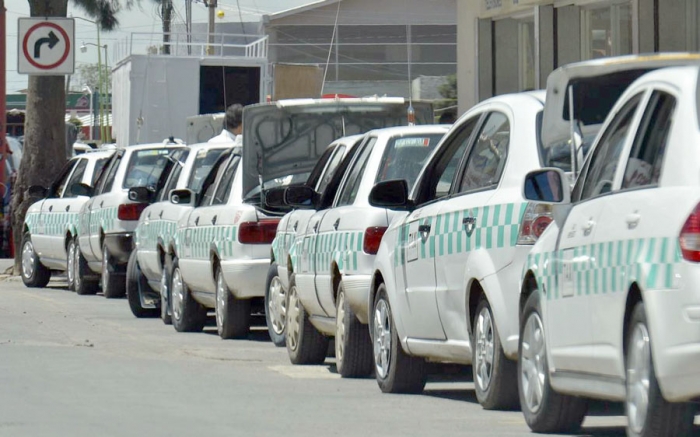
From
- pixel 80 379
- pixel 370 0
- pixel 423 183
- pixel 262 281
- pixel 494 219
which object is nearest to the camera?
pixel 494 219

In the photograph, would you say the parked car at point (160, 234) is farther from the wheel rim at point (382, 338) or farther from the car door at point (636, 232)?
the car door at point (636, 232)

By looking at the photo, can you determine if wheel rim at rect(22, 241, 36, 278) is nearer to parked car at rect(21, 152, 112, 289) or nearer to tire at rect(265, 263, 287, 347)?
parked car at rect(21, 152, 112, 289)

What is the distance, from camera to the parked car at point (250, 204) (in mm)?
13508

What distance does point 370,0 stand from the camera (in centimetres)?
5956

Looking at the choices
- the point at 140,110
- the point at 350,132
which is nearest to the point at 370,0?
the point at 140,110

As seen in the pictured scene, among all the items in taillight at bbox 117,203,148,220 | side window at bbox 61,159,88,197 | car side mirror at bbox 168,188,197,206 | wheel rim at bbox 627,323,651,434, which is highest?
side window at bbox 61,159,88,197

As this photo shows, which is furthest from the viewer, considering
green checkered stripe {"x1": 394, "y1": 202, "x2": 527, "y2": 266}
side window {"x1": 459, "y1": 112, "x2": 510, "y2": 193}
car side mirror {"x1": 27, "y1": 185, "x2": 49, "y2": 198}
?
car side mirror {"x1": 27, "y1": 185, "x2": 49, "y2": 198}

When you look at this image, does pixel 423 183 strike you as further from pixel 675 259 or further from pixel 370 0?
pixel 370 0

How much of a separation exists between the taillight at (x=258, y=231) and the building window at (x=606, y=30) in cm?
471

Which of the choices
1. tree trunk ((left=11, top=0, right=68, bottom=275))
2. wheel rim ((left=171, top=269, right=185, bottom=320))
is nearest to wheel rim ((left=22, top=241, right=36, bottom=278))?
tree trunk ((left=11, top=0, right=68, bottom=275))

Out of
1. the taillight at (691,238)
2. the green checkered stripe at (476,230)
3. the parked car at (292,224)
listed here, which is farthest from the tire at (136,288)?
the taillight at (691,238)

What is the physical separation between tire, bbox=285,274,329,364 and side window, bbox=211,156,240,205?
234 cm

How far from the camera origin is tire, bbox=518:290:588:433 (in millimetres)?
7527

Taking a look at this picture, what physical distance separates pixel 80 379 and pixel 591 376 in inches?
175
